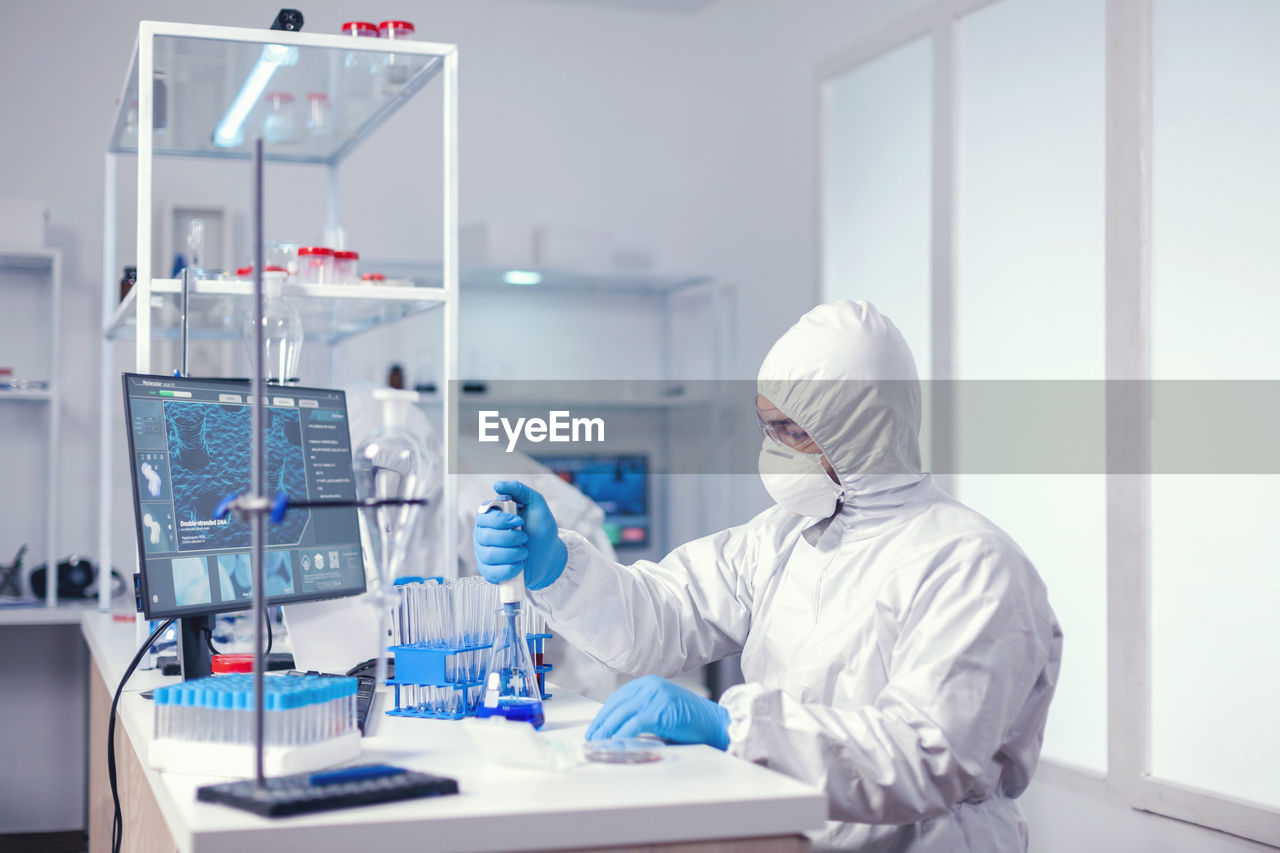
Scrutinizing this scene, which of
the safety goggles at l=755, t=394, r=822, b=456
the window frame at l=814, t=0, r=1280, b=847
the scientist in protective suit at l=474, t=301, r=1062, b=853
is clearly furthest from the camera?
the window frame at l=814, t=0, r=1280, b=847

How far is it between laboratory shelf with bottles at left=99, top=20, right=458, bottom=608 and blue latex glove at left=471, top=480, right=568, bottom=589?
489mm

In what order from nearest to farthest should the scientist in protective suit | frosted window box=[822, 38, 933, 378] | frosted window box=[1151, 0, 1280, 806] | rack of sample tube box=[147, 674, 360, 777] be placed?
rack of sample tube box=[147, 674, 360, 777] → the scientist in protective suit → frosted window box=[1151, 0, 1280, 806] → frosted window box=[822, 38, 933, 378]

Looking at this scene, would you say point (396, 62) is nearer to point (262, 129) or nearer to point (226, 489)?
point (262, 129)

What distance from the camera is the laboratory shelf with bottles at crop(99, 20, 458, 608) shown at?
6.88ft

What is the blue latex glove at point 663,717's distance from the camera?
4.55 feet

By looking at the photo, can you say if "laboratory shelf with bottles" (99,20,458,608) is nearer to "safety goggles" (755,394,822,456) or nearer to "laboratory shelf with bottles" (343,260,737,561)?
"safety goggles" (755,394,822,456)

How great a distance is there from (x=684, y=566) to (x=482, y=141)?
307cm

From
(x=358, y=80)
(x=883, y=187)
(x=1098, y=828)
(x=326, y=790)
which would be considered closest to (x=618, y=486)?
(x=883, y=187)

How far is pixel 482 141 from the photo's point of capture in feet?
15.1

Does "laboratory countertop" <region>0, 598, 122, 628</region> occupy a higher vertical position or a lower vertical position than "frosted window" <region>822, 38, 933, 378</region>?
lower

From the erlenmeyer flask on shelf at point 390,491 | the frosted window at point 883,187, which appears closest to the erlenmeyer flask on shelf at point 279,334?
the erlenmeyer flask on shelf at point 390,491

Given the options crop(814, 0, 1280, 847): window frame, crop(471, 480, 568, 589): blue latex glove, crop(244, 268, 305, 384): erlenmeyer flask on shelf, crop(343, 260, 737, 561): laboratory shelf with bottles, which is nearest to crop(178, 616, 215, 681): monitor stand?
crop(471, 480, 568, 589): blue latex glove

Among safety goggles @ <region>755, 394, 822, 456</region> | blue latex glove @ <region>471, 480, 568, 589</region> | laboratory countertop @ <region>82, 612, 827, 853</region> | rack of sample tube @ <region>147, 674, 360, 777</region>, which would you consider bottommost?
laboratory countertop @ <region>82, 612, 827, 853</region>

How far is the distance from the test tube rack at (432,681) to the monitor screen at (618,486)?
2979 millimetres
